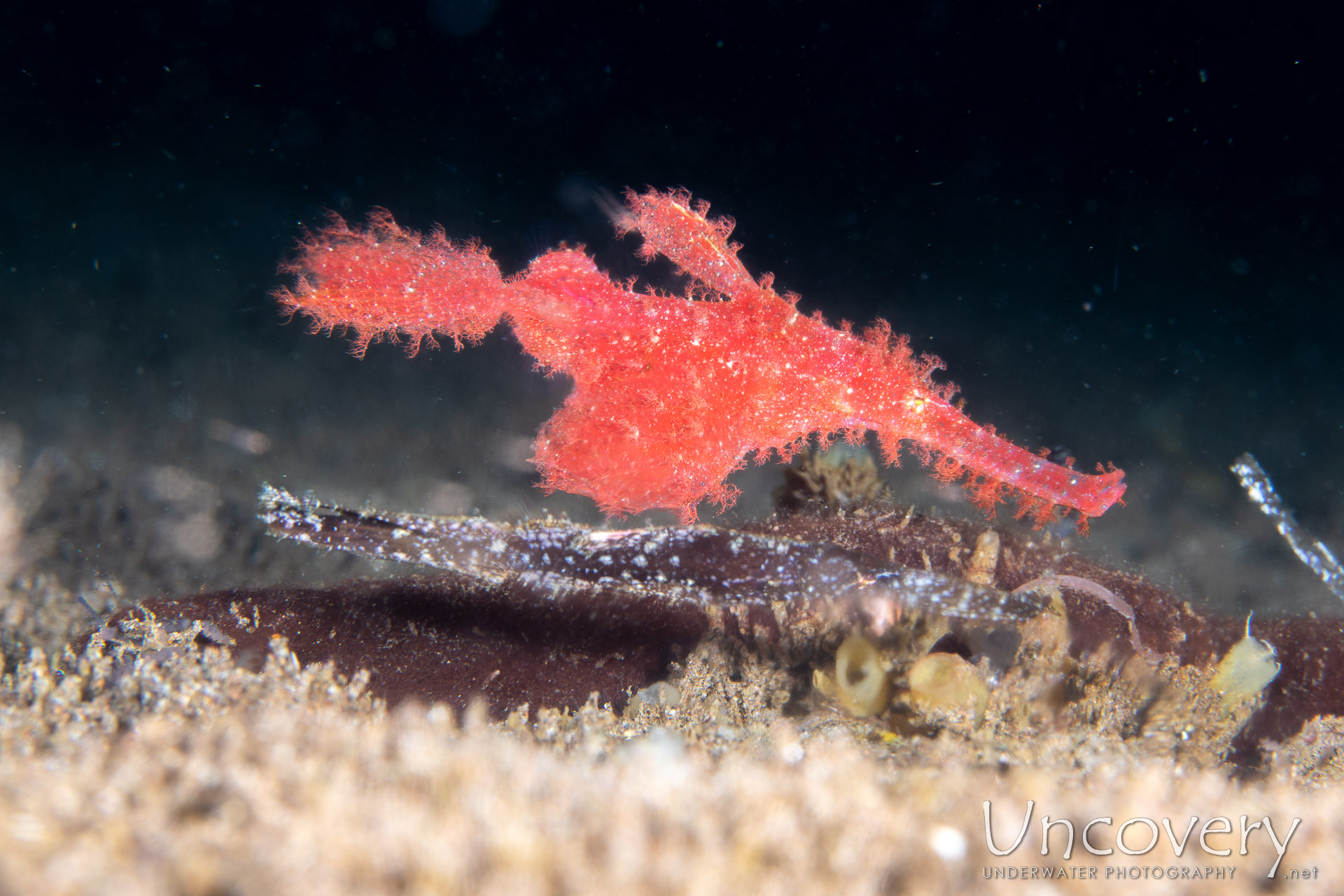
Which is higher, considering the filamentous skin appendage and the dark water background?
the dark water background

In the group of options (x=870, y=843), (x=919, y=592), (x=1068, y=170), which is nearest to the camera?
(x=870, y=843)

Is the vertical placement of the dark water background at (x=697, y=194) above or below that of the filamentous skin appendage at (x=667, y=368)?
above

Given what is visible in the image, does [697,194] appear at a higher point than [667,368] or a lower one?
higher

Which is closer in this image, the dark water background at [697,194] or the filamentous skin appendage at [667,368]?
the filamentous skin appendage at [667,368]

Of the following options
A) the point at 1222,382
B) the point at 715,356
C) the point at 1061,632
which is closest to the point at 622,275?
the point at 715,356

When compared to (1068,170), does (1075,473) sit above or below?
below

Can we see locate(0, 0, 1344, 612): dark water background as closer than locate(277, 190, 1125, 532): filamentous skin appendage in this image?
No

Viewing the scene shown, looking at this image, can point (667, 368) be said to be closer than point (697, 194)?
Yes

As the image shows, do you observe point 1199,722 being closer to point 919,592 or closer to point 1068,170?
point 919,592
